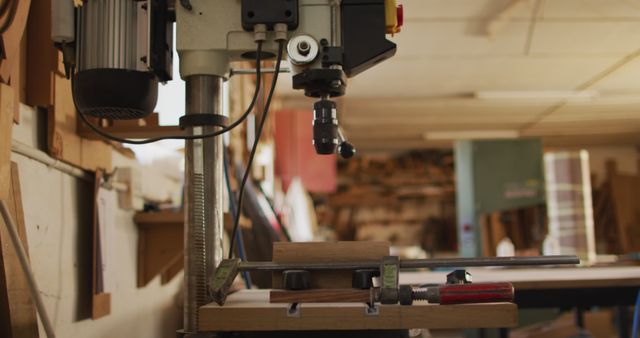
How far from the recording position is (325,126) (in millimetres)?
1007

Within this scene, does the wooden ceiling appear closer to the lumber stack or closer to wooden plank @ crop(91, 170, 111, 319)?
the lumber stack

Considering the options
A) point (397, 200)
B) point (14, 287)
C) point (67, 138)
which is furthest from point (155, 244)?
point (397, 200)

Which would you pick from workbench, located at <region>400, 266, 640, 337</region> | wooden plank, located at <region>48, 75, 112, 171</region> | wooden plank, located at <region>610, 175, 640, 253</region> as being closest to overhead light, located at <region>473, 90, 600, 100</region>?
wooden plank, located at <region>610, 175, 640, 253</region>

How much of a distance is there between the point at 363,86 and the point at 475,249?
1.70m

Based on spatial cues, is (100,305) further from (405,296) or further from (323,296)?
(405,296)

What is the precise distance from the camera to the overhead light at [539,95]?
223 inches

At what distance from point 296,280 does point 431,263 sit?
197 millimetres

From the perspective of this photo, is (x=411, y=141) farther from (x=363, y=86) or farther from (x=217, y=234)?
(x=217, y=234)

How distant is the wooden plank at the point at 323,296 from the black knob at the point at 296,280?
0.01m

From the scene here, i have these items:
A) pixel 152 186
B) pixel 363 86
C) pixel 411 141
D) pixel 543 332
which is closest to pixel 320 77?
pixel 152 186

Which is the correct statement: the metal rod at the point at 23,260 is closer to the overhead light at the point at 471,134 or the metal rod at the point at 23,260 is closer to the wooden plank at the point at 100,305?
the wooden plank at the point at 100,305

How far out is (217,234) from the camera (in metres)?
1.02

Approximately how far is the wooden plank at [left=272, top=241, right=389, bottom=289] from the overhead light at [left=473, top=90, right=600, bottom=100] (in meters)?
4.93

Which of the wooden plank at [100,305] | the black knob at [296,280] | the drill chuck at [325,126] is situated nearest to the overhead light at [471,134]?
the wooden plank at [100,305]
